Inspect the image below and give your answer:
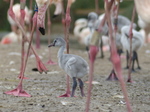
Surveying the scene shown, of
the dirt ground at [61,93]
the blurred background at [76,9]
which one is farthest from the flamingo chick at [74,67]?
the blurred background at [76,9]

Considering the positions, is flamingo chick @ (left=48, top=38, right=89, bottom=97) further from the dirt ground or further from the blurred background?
the blurred background

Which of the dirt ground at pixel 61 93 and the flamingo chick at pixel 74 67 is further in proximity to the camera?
the flamingo chick at pixel 74 67

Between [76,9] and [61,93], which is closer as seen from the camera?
[61,93]

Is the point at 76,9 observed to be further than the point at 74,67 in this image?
Yes

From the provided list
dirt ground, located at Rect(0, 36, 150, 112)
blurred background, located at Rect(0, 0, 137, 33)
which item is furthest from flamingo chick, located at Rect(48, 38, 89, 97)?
blurred background, located at Rect(0, 0, 137, 33)

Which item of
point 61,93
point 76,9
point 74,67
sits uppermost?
point 76,9

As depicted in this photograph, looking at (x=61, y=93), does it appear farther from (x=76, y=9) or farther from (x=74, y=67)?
(x=76, y=9)

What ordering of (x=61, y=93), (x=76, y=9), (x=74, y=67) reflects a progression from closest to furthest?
(x=74, y=67)
(x=61, y=93)
(x=76, y=9)

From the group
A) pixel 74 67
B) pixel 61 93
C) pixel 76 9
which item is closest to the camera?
pixel 74 67

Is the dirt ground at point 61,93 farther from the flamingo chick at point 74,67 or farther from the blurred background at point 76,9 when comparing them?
the blurred background at point 76,9

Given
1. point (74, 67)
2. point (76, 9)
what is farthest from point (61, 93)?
point (76, 9)

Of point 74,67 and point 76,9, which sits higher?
Answer: point 76,9

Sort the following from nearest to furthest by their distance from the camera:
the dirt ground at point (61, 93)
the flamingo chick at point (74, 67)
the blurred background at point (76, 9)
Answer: the dirt ground at point (61, 93) → the flamingo chick at point (74, 67) → the blurred background at point (76, 9)

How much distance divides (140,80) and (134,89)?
580 mm
